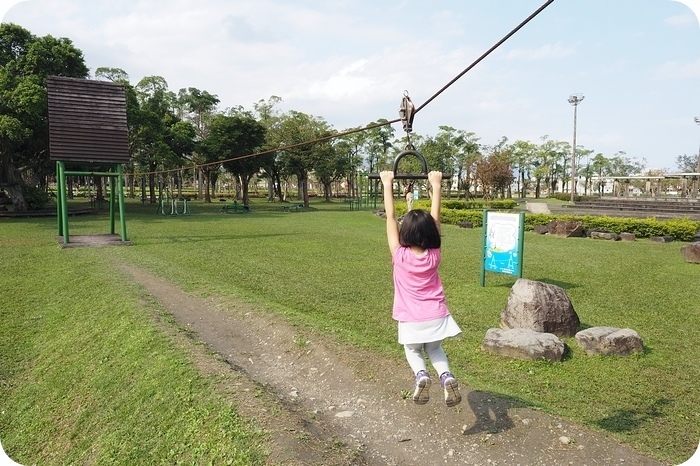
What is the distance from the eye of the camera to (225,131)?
37.1 metres

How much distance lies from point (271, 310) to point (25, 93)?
20.9 metres

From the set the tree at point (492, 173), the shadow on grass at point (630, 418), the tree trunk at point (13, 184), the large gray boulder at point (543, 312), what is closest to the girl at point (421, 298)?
the shadow on grass at point (630, 418)

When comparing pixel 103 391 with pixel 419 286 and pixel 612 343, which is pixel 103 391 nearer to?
pixel 419 286

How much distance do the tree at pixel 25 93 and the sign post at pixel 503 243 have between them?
824 inches

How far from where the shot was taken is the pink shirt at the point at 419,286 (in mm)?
3615

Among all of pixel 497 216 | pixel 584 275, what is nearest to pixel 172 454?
pixel 497 216

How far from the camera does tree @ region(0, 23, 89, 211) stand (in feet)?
71.1

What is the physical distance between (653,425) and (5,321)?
Answer: 8.94 m

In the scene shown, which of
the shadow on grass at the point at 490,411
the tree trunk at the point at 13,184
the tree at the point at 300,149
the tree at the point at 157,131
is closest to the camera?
the shadow on grass at the point at 490,411

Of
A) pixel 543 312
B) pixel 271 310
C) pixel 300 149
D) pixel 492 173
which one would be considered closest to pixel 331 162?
pixel 300 149

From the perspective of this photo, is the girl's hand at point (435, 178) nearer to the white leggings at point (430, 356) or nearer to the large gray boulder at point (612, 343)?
the white leggings at point (430, 356)

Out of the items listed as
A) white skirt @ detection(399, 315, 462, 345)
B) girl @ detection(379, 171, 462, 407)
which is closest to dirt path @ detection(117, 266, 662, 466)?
girl @ detection(379, 171, 462, 407)

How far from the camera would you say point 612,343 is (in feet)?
19.1

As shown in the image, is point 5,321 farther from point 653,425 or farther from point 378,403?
point 653,425
